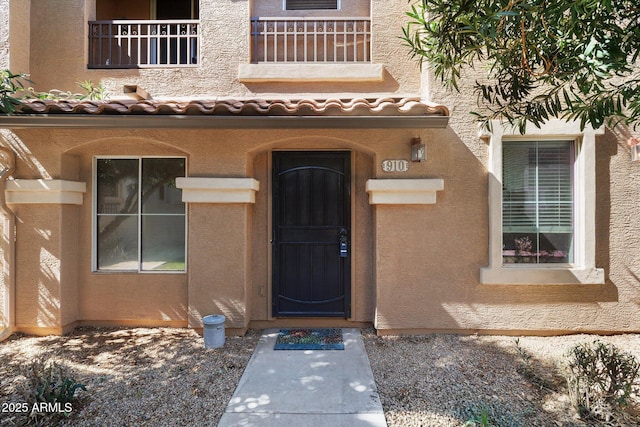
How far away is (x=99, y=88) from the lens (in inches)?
226

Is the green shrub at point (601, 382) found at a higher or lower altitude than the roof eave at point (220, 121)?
lower

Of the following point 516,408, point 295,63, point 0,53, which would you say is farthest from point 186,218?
point 516,408

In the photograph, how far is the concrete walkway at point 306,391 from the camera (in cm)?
343

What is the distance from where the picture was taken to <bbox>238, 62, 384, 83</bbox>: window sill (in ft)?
19.0

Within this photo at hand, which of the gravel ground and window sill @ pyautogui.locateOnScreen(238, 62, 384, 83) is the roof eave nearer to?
window sill @ pyautogui.locateOnScreen(238, 62, 384, 83)

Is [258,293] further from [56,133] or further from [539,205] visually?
[539,205]

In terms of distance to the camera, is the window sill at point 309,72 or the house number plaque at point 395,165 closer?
the house number plaque at point 395,165

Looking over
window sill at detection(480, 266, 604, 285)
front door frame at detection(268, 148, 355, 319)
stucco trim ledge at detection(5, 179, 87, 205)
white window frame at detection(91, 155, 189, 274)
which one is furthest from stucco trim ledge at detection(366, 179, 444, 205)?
stucco trim ledge at detection(5, 179, 87, 205)

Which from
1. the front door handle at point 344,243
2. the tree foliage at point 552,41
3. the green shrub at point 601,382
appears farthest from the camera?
→ the front door handle at point 344,243

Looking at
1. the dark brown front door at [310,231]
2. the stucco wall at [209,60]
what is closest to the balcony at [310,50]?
the stucco wall at [209,60]

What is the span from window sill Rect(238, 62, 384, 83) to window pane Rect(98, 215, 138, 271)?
3.07 meters

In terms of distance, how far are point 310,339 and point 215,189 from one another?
2.67 metres

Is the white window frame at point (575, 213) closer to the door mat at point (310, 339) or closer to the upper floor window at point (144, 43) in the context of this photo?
the door mat at point (310, 339)

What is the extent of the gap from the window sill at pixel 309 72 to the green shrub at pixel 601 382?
473 centimetres
